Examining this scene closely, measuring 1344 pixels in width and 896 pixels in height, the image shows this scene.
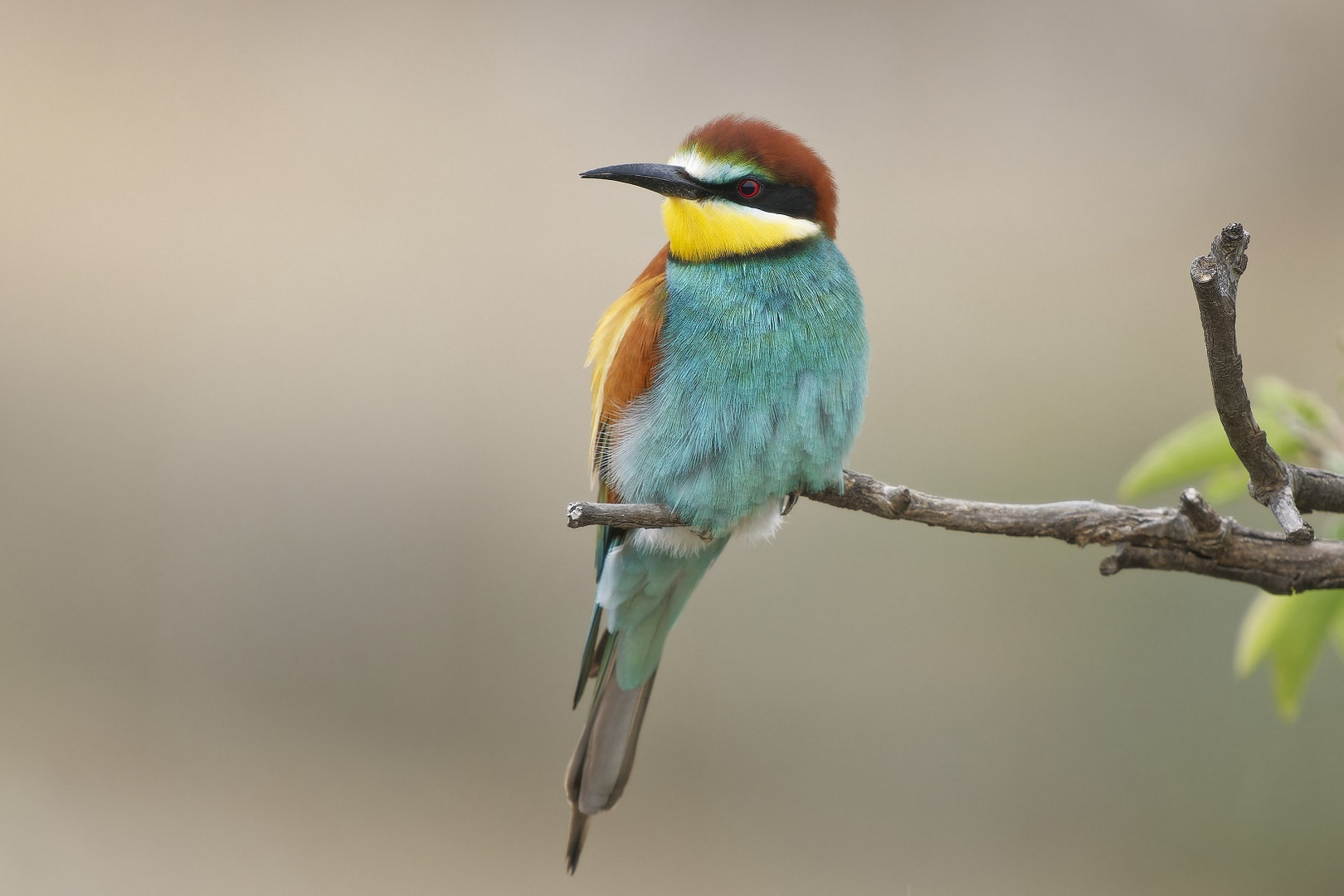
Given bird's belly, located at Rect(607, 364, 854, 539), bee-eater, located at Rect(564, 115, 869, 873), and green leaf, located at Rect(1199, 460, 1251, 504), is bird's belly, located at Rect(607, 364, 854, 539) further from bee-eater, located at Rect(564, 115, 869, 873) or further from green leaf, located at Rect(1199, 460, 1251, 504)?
green leaf, located at Rect(1199, 460, 1251, 504)

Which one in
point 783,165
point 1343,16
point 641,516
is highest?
point 1343,16

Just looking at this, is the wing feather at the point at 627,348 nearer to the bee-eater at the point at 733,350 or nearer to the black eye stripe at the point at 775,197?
the bee-eater at the point at 733,350

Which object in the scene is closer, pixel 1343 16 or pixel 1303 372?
pixel 1303 372

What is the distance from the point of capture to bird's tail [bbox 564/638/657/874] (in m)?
1.32

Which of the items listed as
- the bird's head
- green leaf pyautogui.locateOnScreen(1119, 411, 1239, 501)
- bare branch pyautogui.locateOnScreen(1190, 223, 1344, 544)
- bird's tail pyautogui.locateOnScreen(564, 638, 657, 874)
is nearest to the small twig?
bare branch pyautogui.locateOnScreen(1190, 223, 1344, 544)

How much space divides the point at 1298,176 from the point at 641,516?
9.38 feet

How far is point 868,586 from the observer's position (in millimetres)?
2520

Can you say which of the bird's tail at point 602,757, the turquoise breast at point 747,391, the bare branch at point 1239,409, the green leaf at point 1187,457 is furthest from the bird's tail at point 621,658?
the bare branch at point 1239,409

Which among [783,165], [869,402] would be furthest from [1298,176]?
[783,165]

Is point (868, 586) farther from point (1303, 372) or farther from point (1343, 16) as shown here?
point (1343, 16)

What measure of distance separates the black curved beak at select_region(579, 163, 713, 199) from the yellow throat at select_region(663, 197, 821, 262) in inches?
0.5

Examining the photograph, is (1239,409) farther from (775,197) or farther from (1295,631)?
(775,197)

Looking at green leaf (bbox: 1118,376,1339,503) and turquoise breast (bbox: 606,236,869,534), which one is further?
turquoise breast (bbox: 606,236,869,534)

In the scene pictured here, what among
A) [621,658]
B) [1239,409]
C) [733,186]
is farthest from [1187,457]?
[621,658]
